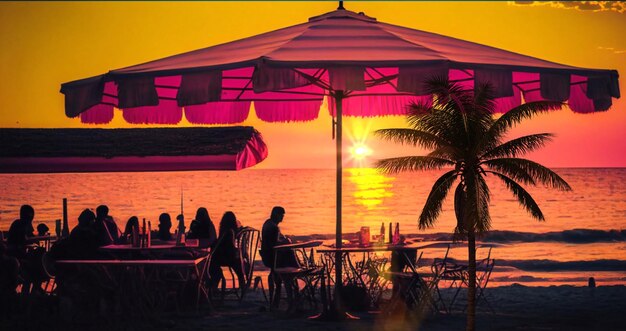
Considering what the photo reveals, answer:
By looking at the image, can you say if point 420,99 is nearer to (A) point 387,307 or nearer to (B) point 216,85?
(A) point 387,307

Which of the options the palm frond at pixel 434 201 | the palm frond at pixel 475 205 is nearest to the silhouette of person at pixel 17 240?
the palm frond at pixel 434 201

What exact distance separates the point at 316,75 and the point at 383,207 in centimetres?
5585

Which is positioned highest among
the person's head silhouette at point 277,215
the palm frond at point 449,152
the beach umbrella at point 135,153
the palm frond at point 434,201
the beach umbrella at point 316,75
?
the beach umbrella at point 316,75

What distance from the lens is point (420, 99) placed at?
11.8m

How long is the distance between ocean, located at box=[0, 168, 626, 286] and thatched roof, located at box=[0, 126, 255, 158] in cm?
323

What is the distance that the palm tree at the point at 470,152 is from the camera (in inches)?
370

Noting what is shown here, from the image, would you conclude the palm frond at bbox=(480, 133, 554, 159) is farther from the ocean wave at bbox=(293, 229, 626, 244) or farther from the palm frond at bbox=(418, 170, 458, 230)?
the ocean wave at bbox=(293, 229, 626, 244)

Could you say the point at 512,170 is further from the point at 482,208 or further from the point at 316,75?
the point at 316,75

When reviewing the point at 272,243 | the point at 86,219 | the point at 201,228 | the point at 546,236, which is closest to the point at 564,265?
the point at 546,236

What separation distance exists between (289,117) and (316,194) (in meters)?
A: 67.4

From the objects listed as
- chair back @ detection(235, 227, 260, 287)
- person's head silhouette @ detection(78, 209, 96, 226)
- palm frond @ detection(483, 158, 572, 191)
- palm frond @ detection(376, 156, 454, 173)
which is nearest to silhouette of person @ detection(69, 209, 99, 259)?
person's head silhouette @ detection(78, 209, 96, 226)

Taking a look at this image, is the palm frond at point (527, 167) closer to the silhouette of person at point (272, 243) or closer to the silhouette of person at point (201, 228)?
the silhouette of person at point (272, 243)

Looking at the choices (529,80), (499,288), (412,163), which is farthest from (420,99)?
(499,288)

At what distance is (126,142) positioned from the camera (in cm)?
1414
